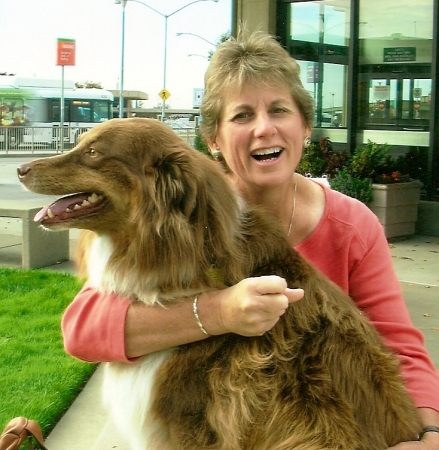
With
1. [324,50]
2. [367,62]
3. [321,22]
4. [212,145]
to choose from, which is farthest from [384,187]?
[212,145]

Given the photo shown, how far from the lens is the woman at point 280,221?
2336 millimetres

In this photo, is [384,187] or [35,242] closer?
[35,242]

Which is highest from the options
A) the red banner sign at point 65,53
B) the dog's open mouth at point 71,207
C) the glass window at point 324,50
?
the red banner sign at point 65,53

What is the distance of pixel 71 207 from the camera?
2.37 m

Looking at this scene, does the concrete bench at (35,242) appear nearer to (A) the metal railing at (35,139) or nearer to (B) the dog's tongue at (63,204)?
(B) the dog's tongue at (63,204)

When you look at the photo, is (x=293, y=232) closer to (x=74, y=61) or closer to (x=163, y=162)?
(x=163, y=162)

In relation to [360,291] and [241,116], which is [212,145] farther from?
[360,291]

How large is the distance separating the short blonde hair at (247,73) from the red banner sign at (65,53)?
28.3 metres

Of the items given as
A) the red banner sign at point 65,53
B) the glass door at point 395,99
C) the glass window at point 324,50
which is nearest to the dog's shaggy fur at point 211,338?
the glass door at point 395,99

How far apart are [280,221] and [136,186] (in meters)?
0.68

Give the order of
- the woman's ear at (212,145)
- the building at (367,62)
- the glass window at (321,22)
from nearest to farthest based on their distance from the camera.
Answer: the woman's ear at (212,145) → the building at (367,62) → the glass window at (321,22)

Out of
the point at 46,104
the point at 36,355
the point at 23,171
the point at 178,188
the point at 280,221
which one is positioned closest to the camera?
the point at 178,188

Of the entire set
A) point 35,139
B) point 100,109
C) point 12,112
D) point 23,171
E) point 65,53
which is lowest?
point 23,171

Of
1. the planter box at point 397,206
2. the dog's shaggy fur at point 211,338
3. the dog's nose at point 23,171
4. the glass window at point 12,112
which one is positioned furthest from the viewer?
the glass window at point 12,112
